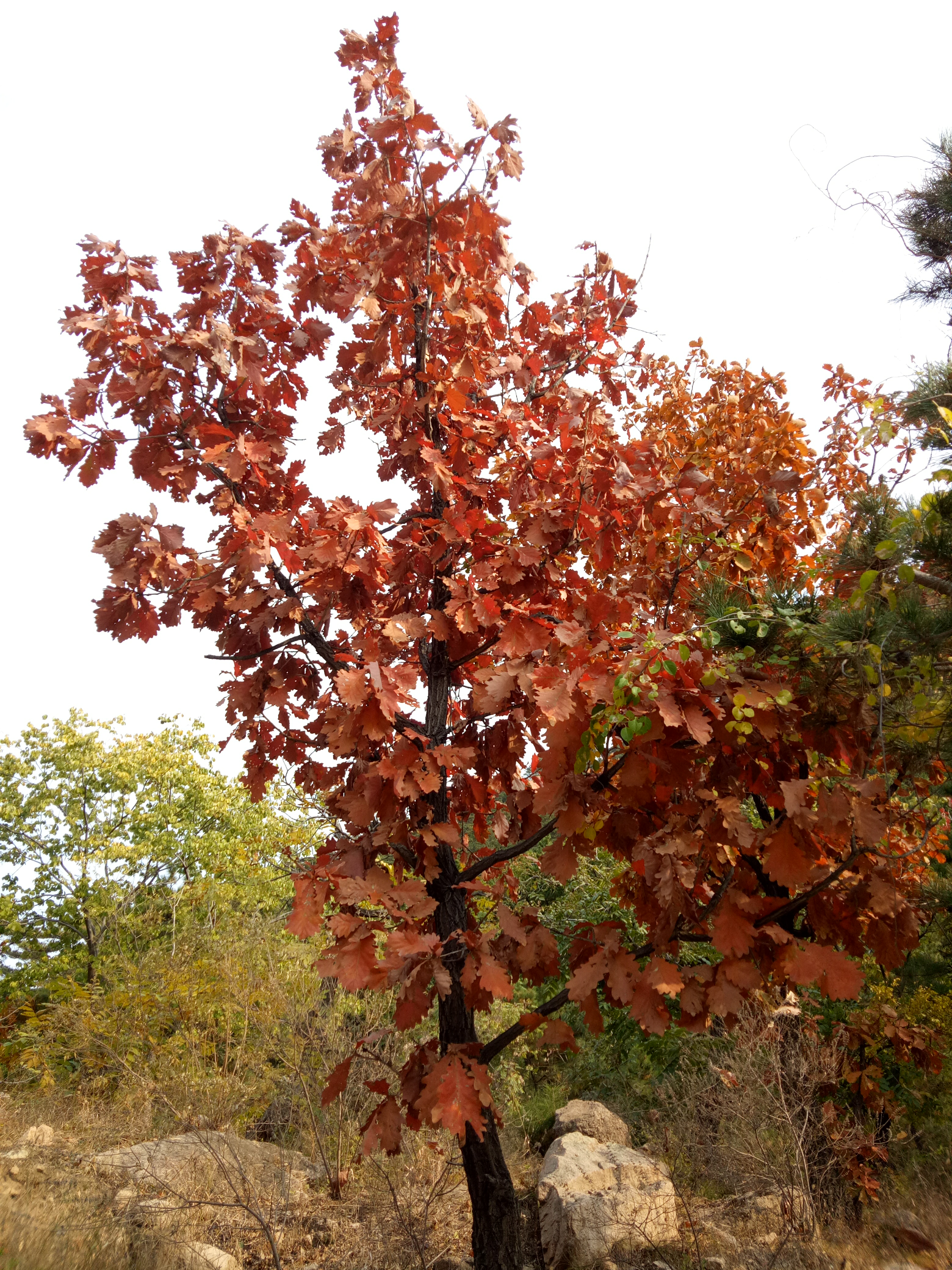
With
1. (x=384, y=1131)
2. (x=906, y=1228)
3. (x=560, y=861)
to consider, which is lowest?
(x=906, y=1228)

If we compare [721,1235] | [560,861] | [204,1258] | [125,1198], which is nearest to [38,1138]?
[125,1198]

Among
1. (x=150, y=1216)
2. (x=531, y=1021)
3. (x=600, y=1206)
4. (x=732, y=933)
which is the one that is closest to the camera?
(x=732, y=933)

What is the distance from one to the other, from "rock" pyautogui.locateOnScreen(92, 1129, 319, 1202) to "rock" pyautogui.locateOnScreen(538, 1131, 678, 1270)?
7.84 ft

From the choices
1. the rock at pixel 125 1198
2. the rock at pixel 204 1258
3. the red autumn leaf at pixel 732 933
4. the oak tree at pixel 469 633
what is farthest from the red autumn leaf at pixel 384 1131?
the rock at pixel 125 1198

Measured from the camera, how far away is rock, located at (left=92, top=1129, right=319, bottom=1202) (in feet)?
21.7

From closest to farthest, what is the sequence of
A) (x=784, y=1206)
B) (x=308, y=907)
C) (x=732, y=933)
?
(x=732, y=933)
(x=308, y=907)
(x=784, y=1206)

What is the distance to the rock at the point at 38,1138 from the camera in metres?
8.15

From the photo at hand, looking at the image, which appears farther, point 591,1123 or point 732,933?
point 591,1123

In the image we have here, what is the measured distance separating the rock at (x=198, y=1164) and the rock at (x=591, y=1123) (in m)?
2.60

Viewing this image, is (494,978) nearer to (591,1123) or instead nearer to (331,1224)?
(331,1224)

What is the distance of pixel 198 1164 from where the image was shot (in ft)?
22.2

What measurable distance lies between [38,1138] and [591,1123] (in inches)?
237

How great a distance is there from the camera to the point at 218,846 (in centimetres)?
2005

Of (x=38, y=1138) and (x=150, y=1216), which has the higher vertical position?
(x=38, y=1138)
